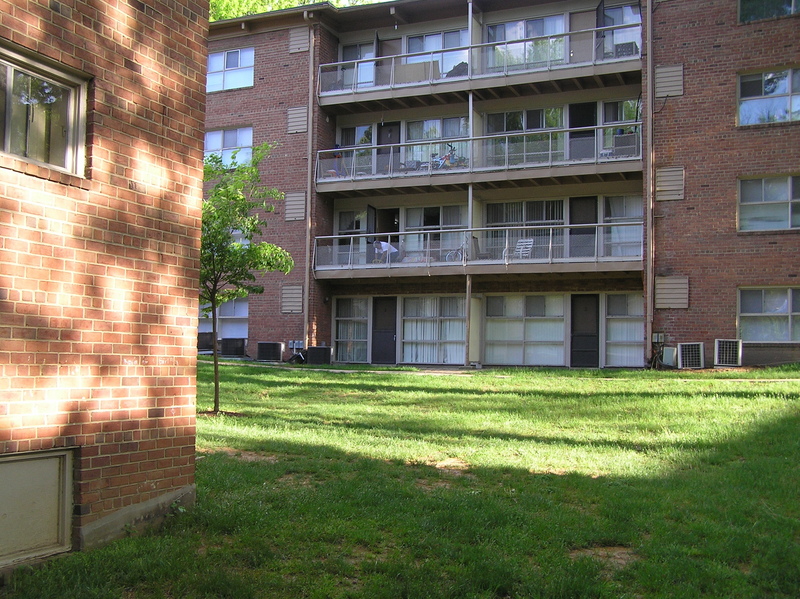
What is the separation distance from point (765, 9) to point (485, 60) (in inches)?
332

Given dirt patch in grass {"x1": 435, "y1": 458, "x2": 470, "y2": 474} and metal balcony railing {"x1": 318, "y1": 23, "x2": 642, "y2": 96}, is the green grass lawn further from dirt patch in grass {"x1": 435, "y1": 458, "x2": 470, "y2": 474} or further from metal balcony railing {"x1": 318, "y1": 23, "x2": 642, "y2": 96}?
metal balcony railing {"x1": 318, "y1": 23, "x2": 642, "y2": 96}

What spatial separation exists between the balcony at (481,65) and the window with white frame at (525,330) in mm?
7104

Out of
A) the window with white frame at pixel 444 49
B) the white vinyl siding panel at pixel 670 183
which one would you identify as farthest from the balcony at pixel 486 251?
the window with white frame at pixel 444 49

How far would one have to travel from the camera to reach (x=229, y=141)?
90.9 ft

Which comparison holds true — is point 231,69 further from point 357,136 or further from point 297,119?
point 357,136

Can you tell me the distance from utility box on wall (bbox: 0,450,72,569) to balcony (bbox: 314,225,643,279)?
61.4 ft

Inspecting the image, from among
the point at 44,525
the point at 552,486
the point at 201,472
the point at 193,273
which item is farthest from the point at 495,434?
the point at 44,525

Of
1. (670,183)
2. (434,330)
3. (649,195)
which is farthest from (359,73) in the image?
(670,183)

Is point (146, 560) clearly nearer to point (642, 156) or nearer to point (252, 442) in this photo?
point (252, 442)

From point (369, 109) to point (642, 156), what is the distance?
9.78 meters

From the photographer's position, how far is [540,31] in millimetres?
25500

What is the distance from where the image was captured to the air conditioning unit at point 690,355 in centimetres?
A: 2069

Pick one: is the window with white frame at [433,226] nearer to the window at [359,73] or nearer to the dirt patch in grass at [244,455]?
the window at [359,73]

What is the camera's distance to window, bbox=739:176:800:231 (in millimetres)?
20828
